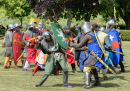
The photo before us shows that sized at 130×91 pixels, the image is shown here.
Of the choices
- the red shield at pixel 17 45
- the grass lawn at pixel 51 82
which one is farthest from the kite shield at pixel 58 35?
the red shield at pixel 17 45

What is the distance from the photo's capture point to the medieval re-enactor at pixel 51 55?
7867mm

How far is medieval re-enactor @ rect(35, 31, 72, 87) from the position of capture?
310 inches

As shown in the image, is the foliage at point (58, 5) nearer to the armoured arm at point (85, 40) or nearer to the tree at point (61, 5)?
the tree at point (61, 5)

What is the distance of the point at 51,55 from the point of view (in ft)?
26.1

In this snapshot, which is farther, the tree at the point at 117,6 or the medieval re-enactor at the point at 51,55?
the tree at the point at 117,6

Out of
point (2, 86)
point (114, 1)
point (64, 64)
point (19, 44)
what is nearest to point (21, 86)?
point (2, 86)

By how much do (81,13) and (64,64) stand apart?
32476mm

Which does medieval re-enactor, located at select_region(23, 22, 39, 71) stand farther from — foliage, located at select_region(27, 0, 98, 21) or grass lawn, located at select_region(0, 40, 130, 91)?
foliage, located at select_region(27, 0, 98, 21)

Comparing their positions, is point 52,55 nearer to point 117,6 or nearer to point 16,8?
point 117,6

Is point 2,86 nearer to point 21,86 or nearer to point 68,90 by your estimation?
point 21,86

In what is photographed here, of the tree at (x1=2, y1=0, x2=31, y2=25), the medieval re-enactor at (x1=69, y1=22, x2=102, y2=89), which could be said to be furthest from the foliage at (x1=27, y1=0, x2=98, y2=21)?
the medieval re-enactor at (x1=69, y1=22, x2=102, y2=89)

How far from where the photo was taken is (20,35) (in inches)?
464

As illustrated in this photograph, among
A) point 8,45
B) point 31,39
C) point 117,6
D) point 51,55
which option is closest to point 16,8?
point 117,6

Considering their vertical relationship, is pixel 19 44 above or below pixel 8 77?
above
